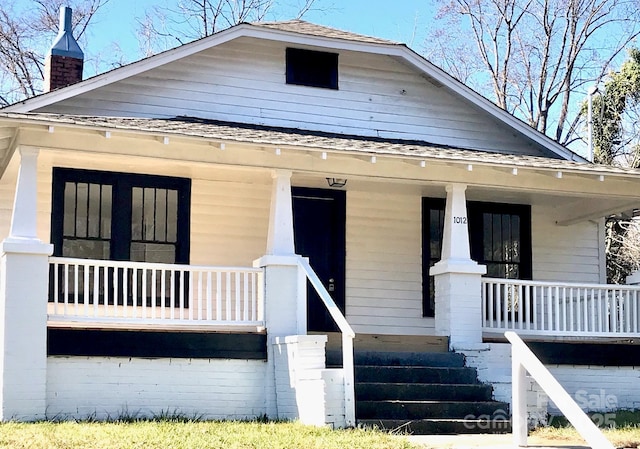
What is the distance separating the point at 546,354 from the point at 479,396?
6.46 ft

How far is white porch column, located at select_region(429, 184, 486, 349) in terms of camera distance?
1355 cm

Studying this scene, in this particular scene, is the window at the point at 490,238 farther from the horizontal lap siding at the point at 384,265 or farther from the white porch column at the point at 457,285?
the white porch column at the point at 457,285

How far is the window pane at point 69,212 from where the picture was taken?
14.0m

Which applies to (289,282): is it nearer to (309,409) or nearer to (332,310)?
(332,310)

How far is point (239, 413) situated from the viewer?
12234 millimetres

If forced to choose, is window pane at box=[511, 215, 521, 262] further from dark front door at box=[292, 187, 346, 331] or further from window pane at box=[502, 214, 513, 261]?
dark front door at box=[292, 187, 346, 331]

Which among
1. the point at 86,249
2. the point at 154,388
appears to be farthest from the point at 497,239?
the point at 154,388

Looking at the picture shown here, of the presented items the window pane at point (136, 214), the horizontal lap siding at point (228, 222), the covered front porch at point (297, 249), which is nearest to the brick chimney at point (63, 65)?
the covered front porch at point (297, 249)

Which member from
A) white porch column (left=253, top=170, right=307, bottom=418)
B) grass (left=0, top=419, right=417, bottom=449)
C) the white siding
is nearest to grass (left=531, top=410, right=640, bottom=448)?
grass (left=0, top=419, right=417, bottom=449)

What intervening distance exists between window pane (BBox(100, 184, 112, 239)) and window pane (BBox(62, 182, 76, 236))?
0.41 metres

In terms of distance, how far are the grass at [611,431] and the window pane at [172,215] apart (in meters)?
6.15

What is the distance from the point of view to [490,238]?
1650 centimetres

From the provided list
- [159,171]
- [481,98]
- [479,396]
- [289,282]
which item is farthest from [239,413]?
[481,98]

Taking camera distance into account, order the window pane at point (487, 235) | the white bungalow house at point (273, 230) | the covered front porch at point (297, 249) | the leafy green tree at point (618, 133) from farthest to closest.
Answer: the leafy green tree at point (618, 133) < the window pane at point (487, 235) < the covered front porch at point (297, 249) < the white bungalow house at point (273, 230)
